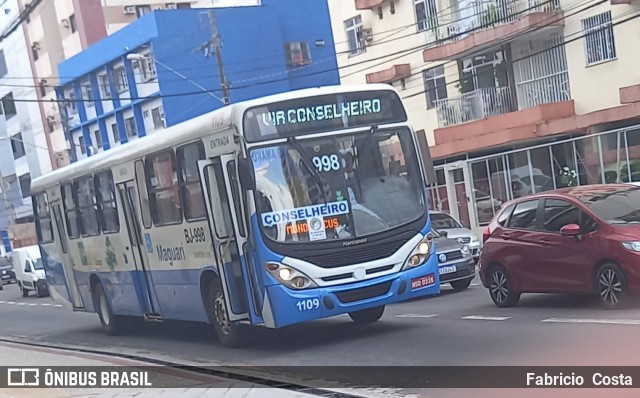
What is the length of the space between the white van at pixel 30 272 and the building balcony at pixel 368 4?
1577 centimetres

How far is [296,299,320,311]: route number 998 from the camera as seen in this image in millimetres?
12242

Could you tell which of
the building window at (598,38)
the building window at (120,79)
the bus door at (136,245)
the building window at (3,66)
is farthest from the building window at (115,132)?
the bus door at (136,245)

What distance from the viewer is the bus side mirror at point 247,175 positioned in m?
12.3

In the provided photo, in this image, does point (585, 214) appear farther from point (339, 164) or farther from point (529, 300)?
point (339, 164)

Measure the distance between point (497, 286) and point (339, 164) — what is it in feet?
12.0

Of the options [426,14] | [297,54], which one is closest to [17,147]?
[297,54]

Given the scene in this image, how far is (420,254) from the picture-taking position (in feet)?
42.2

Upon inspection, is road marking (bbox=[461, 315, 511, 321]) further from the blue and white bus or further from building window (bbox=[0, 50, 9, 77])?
building window (bbox=[0, 50, 9, 77])

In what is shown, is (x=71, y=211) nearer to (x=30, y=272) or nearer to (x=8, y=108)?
(x=30, y=272)

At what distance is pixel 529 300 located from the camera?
1502cm

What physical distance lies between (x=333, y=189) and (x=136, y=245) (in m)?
A: 5.24

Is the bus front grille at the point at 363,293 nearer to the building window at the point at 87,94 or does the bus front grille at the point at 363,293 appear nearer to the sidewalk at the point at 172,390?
the sidewalk at the point at 172,390

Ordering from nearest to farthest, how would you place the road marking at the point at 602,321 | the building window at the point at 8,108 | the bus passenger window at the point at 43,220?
the road marking at the point at 602,321 → the bus passenger window at the point at 43,220 → the building window at the point at 8,108

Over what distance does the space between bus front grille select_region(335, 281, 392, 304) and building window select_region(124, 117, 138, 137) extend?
43.4 metres
